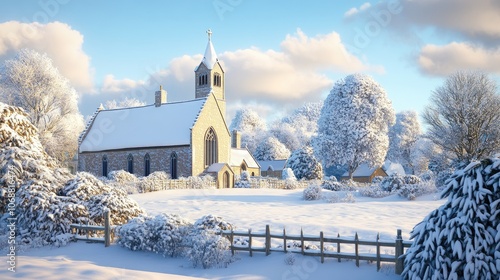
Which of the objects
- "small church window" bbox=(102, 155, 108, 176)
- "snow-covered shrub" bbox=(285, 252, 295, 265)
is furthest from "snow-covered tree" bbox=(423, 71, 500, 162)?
"small church window" bbox=(102, 155, 108, 176)

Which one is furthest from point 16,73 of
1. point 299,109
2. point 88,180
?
point 299,109

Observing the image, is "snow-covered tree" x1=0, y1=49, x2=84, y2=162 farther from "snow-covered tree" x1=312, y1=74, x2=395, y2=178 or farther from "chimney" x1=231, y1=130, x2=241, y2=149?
"snow-covered tree" x1=312, y1=74, x2=395, y2=178

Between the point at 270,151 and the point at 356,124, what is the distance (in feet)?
96.7

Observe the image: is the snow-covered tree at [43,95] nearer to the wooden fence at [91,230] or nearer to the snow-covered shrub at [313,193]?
the snow-covered shrub at [313,193]

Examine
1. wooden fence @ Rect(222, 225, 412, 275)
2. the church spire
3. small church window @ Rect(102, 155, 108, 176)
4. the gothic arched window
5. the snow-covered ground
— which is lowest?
the snow-covered ground

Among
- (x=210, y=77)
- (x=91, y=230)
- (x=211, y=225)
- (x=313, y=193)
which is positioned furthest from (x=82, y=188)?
(x=210, y=77)

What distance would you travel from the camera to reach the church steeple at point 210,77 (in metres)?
51.6

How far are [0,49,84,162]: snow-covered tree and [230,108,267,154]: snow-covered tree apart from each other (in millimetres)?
45728

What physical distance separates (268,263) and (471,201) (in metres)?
6.03

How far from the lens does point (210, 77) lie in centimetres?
5144

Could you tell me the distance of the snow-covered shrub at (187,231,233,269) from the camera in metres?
12.5

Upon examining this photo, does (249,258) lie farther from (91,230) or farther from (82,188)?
(82,188)

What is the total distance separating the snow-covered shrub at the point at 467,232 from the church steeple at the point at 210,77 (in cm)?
4333

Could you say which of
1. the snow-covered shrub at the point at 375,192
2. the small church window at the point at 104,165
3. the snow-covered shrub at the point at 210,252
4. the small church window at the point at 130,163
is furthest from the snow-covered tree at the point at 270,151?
the snow-covered shrub at the point at 210,252
